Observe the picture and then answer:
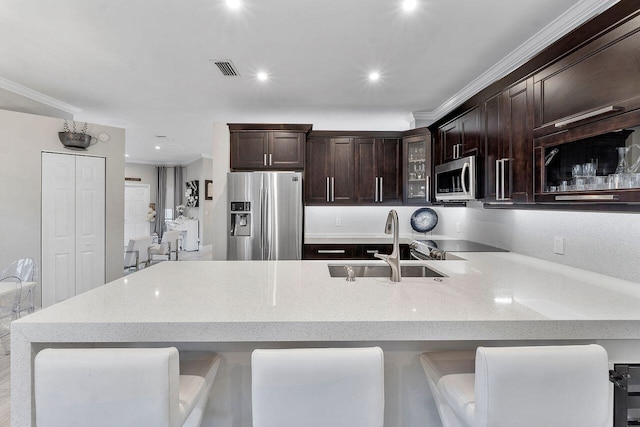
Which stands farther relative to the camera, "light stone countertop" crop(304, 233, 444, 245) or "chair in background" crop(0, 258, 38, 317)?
"light stone countertop" crop(304, 233, 444, 245)

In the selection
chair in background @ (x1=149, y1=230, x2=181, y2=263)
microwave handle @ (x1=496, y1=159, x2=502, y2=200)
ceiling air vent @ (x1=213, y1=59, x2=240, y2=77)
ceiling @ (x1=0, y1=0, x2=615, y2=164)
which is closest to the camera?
ceiling @ (x1=0, y1=0, x2=615, y2=164)

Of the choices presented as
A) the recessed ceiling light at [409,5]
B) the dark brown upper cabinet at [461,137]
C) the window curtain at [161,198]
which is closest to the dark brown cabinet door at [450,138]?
the dark brown upper cabinet at [461,137]

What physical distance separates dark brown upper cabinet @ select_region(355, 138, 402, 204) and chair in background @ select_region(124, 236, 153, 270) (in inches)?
157

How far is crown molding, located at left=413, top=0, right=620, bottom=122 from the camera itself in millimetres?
1920

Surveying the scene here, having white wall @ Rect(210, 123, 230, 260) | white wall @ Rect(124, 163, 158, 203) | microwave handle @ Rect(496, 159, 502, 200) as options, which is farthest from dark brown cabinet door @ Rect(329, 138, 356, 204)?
white wall @ Rect(124, 163, 158, 203)

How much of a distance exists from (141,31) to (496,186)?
2813 millimetres

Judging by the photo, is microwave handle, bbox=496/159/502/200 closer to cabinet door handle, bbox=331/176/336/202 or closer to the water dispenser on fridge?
cabinet door handle, bbox=331/176/336/202

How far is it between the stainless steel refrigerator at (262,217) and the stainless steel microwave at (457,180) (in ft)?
5.28

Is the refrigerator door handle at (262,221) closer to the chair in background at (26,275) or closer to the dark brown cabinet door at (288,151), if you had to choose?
the dark brown cabinet door at (288,151)

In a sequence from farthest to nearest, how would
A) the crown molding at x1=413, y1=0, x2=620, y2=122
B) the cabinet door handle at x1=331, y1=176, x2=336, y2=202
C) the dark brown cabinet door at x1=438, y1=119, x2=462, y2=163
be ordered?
the cabinet door handle at x1=331, y1=176, x2=336, y2=202, the dark brown cabinet door at x1=438, y1=119, x2=462, y2=163, the crown molding at x1=413, y1=0, x2=620, y2=122

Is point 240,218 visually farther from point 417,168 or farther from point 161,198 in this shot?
point 161,198

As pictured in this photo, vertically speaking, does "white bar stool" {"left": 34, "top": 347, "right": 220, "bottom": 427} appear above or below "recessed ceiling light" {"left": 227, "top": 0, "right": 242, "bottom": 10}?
below

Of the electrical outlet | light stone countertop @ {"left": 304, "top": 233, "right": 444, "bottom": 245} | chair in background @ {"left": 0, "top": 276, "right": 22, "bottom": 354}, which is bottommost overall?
chair in background @ {"left": 0, "top": 276, "right": 22, "bottom": 354}

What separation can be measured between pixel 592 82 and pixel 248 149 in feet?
10.7
